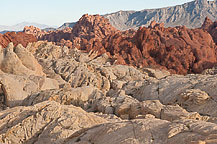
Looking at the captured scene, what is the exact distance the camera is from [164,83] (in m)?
19.6

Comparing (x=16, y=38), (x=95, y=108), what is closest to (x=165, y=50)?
(x=16, y=38)

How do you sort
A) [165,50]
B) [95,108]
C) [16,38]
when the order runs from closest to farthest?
1. [95,108]
2. [16,38]
3. [165,50]

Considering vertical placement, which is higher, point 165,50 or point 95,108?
point 95,108

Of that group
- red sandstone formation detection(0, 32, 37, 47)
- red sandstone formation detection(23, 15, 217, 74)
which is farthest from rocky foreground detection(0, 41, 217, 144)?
red sandstone formation detection(0, 32, 37, 47)

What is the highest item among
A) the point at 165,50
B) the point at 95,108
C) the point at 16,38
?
the point at 16,38

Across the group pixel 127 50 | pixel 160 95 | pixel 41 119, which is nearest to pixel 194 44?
pixel 127 50

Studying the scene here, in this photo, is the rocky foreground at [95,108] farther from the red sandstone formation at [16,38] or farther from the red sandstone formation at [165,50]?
the red sandstone formation at [16,38]

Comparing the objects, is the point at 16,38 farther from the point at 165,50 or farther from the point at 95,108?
the point at 95,108

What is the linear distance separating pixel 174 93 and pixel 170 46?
51237 mm

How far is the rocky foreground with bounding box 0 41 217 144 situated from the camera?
20.4ft

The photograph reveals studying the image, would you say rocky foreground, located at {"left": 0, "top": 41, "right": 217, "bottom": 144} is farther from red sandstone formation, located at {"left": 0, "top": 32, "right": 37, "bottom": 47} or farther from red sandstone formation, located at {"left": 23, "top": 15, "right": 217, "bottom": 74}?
red sandstone formation, located at {"left": 0, "top": 32, "right": 37, "bottom": 47}

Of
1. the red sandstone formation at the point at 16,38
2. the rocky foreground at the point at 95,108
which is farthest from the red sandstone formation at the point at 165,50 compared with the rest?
the rocky foreground at the point at 95,108

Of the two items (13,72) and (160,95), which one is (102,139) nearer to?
(160,95)

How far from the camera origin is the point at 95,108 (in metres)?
16.5
